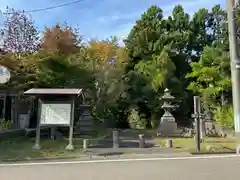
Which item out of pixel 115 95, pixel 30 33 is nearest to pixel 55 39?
pixel 30 33

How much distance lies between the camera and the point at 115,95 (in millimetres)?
24609

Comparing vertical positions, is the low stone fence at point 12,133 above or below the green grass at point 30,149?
above

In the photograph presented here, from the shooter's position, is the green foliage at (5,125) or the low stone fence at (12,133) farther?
the green foliage at (5,125)

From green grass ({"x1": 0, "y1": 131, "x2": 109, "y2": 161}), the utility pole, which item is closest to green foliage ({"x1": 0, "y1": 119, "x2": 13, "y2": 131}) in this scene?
green grass ({"x1": 0, "y1": 131, "x2": 109, "y2": 161})

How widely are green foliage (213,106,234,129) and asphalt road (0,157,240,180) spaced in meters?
7.42

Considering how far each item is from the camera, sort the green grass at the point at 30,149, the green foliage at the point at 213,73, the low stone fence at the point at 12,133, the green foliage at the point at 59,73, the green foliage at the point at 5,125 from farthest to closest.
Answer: the green foliage at the point at 213,73 → the green foliage at the point at 59,73 → the green foliage at the point at 5,125 → the low stone fence at the point at 12,133 → the green grass at the point at 30,149

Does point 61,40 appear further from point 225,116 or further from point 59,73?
point 225,116

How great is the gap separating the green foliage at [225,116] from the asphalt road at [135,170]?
24.3 feet

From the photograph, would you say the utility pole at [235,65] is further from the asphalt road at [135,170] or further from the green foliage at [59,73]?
the green foliage at [59,73]

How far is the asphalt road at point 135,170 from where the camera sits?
7664mm

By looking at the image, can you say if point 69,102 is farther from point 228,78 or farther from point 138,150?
point 228,78

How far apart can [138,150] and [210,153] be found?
8.44 ft

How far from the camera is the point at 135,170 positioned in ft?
28.0

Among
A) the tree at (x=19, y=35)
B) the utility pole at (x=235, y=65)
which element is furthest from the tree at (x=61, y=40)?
the utility pole at (x=235, y=65)
